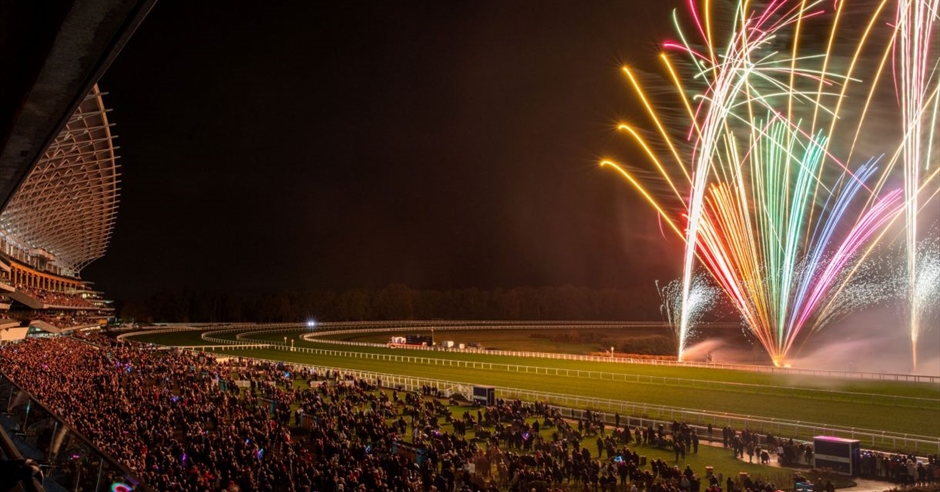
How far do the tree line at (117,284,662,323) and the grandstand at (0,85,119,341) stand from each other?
63.6 meters

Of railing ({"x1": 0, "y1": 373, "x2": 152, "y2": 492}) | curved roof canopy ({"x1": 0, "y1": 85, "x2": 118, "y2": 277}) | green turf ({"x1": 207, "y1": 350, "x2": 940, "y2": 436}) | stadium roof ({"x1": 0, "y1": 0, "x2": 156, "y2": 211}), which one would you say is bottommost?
green turf ({"x1": 207, "y1": 350, "x2": 940, "y2": 436})

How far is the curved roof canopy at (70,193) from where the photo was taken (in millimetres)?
45344

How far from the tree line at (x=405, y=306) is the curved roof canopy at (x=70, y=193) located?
63884 mm

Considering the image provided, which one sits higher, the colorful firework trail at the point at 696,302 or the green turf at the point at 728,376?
the colorful firework trail at the point at 696,302

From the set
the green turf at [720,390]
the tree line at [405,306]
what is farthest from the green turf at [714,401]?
the tree line at [405,306]

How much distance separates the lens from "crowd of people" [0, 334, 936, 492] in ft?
45.5

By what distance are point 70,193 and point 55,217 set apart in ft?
33.0

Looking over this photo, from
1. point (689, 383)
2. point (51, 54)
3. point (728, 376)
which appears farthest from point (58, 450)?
point (728, 376)

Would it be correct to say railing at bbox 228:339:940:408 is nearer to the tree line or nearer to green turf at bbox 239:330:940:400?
green turf at bbox 239:330:940:400

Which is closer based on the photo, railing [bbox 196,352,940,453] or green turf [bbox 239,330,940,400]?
railing [bbox 196,352,940,453]

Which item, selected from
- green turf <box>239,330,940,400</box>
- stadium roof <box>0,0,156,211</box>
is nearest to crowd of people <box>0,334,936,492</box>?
stadium roof <box>0,0,156,211</box>

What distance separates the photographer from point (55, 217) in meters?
70.4

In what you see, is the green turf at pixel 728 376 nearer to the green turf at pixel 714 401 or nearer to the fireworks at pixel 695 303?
the green turf at pixel 714 401

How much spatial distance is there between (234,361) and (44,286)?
45.0 metres
